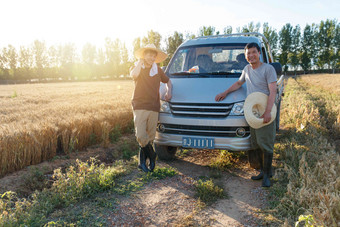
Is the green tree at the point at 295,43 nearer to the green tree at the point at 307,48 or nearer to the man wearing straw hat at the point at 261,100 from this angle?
the green tree at the point at 307,48

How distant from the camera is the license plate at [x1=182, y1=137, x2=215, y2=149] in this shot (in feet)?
13.9

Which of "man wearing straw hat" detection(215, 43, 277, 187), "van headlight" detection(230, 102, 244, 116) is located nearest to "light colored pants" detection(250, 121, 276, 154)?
"man wearing straw hat" detection(215, 43, 277, 187)

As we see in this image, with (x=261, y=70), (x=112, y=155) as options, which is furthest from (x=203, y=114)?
(x=112, y=155)

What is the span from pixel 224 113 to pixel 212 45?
2053 mm

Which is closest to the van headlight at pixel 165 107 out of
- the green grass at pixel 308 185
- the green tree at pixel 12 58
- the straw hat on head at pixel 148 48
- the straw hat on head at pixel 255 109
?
the straw hat on head at pixel 148 48

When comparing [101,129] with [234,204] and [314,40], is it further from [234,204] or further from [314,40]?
[314,40]

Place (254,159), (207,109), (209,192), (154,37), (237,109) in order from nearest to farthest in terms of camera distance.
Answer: (209,192) → (237,109) → (207,109) → (254,159) → (154,37)

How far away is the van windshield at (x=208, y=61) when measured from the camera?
5160mm

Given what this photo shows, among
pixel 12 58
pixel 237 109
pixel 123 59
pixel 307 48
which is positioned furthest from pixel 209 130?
pixel 12 58

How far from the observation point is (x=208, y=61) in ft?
18.1

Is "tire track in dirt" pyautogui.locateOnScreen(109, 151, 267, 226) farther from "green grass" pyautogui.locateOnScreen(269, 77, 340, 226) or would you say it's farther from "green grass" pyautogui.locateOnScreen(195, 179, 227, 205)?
"green grass" pyautogui.locateOnScreen(269, 77, 340, 226)

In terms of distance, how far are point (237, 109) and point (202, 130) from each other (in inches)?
26.3

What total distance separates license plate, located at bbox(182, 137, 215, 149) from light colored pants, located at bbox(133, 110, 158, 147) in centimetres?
59

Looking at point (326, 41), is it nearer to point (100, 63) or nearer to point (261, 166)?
point (100, 63)
